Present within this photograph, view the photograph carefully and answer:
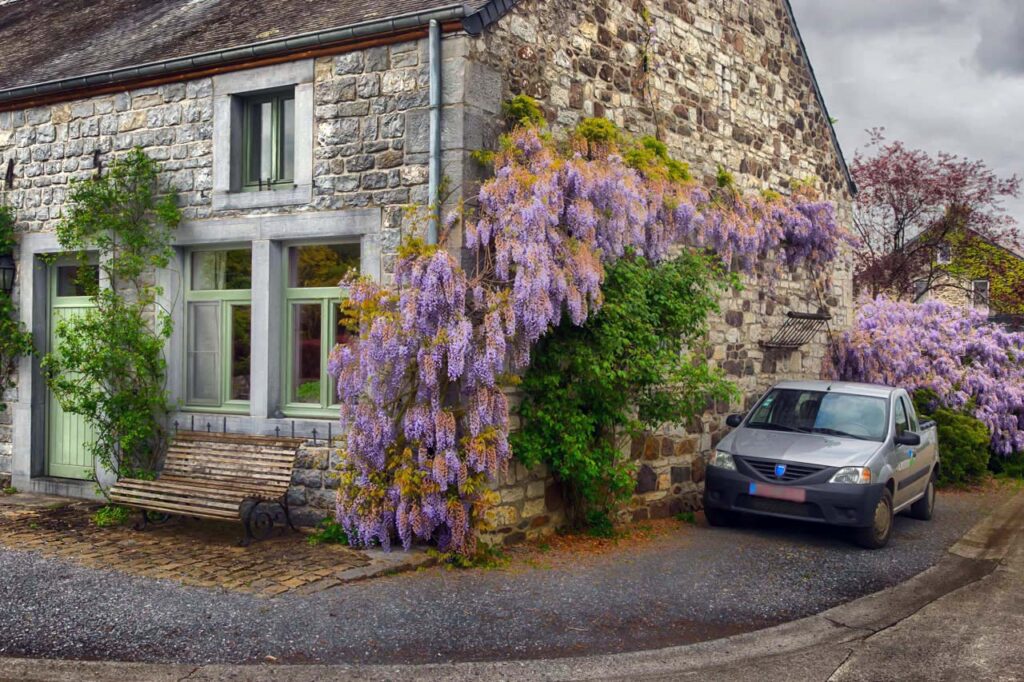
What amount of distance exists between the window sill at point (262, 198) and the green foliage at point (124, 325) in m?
0.53

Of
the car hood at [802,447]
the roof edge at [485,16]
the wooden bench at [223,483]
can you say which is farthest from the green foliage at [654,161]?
the wooden bench at [223,483]

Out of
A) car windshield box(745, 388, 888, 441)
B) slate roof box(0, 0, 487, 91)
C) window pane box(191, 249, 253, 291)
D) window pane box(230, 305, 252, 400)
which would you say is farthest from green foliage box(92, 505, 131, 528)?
car windshield box(745, 388, 888, 441)

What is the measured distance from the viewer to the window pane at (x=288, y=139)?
32.8ft

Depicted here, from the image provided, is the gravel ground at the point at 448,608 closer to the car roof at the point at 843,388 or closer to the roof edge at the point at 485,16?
the car roof at the point at 843,388

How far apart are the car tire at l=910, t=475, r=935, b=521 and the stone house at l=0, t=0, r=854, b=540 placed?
243 centimetres

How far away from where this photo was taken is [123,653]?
20.1 feet

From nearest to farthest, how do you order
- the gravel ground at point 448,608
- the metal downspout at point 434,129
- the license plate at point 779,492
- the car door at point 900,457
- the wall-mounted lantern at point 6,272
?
the gravel ground at point 448,608 → the metal downspout at point 434,129 → the license plate at point 779,492 → the car door at point 900,457 → the wall-mounted lantern at point 6,272

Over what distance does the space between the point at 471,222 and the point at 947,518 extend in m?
7.16

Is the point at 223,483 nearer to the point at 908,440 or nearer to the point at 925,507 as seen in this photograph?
the point at 908,440

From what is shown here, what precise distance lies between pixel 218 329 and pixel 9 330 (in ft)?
9.35

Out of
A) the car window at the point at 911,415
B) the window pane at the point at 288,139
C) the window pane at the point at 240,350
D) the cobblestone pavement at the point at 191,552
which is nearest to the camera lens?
the cobblestone pavement at the point at 191,552

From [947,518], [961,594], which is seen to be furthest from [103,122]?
[947,518]

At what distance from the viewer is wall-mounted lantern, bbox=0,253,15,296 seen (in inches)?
454

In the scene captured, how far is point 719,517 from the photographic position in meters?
10.6
